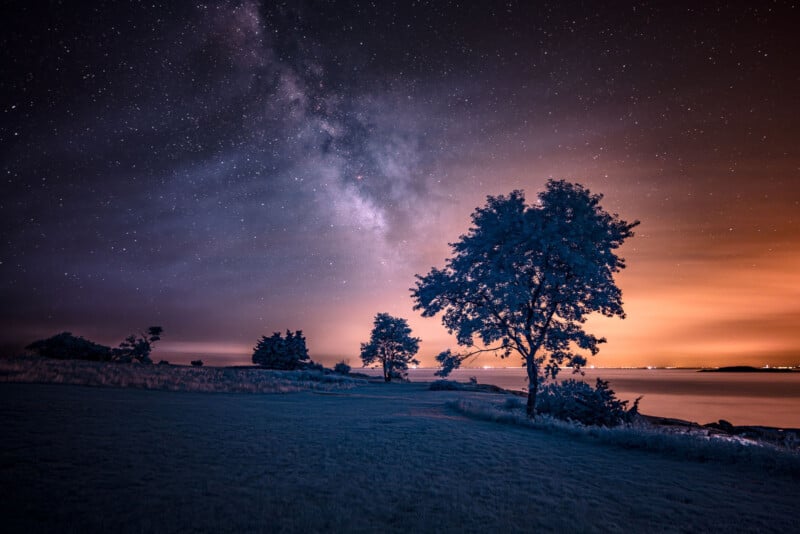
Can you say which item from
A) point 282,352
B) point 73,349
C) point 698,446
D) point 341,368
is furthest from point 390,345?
point 698,446

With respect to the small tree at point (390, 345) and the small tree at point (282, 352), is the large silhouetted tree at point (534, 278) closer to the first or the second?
the small tree at point (390, 345)

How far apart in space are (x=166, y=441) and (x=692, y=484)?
13102 mm

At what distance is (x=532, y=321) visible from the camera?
74.6ft

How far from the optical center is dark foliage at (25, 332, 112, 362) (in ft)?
163

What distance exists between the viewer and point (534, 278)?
74.1 ft

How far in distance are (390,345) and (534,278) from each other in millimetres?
56148

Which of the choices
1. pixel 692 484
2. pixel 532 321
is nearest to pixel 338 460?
pixel 692 484

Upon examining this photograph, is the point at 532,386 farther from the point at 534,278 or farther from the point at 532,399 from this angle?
the point at 534,278

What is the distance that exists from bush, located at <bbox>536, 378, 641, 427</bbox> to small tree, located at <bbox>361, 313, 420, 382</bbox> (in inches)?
2066

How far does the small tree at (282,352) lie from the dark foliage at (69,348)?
39.0 metres

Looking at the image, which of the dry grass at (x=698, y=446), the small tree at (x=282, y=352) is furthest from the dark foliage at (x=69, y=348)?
the dry grass at (x=698, y=446)

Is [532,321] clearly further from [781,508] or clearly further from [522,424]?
[781,508]

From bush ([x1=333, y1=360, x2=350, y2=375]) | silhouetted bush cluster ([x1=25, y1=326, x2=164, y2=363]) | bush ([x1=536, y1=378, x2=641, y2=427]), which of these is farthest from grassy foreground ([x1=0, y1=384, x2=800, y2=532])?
bush ([x1=333, y1=360, x2=350, y2=375])

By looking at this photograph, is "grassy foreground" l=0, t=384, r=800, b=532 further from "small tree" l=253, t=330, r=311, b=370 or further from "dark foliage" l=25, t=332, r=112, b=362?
"small tree" l=253, t=330, r=311, b=370
